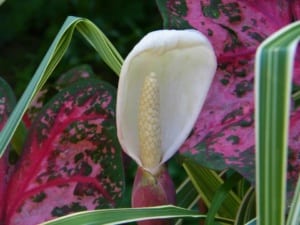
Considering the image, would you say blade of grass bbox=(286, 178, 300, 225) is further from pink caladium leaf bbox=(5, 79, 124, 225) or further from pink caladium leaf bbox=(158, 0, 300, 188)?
pink caladium leaf bbox=(5, 79, 124, 225)

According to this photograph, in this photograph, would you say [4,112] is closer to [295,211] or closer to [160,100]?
[160,100]

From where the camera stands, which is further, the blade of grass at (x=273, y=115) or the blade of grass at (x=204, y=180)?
the blade of grass at (x=204, y=180)

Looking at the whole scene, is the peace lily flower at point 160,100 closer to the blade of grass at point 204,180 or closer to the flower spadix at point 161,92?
the flower spadix at point 161,92

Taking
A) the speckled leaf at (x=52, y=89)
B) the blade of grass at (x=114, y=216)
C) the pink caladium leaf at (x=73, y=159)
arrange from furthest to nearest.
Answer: the speckled leaf at (x=52, y=89)
the pink caladium leaf at (x=73, y=159)
the blade of grass at (x=114, y=216)

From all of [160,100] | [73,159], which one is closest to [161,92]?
[160,100]

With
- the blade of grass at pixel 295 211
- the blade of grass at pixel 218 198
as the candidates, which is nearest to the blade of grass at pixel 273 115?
the blade of grass at pixel 295 211

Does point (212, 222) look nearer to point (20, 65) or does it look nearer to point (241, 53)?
point (241, 53)

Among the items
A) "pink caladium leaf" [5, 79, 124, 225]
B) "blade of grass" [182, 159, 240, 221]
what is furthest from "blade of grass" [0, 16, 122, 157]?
"blade of grass" [182, 159, 240, 221]
